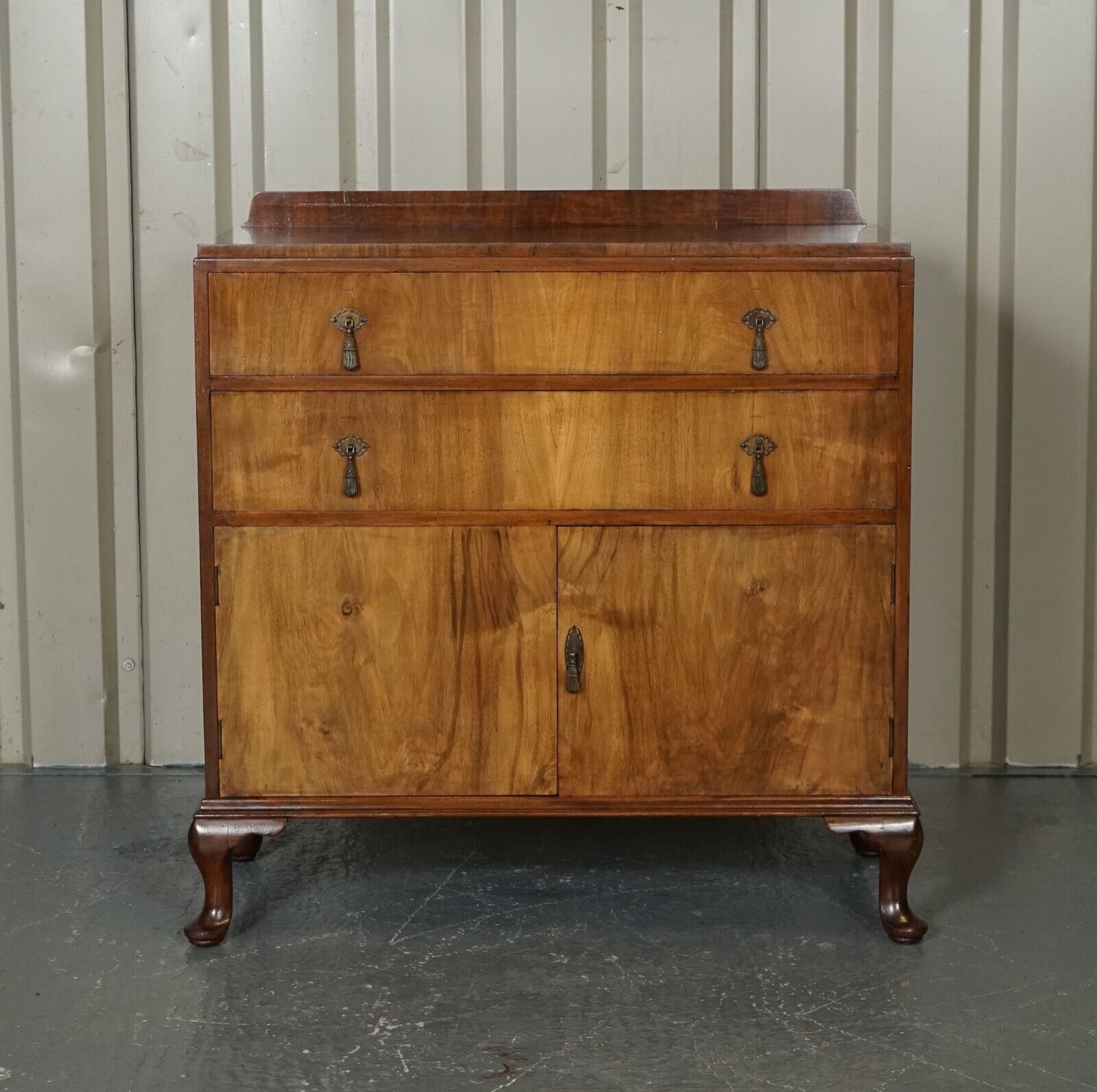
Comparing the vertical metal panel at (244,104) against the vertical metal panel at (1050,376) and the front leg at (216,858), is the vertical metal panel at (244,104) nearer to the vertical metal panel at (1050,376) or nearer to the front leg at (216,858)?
the front leg at (216,858)

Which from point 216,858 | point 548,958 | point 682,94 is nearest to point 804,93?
point 682,94

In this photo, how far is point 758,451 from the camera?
2.34 m

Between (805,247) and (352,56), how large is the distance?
1.55m

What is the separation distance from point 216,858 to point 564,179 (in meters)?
1.90

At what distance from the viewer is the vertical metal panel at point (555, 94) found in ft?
10.7

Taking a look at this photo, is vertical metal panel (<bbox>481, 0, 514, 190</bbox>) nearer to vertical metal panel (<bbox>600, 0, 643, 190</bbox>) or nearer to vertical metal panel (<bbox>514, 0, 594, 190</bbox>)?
vertical metal panel (<bbox>514, 0, 594, 190</bbox>)

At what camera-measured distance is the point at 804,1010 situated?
2.17 metres

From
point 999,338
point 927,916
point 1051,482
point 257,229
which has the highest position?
point 257,229

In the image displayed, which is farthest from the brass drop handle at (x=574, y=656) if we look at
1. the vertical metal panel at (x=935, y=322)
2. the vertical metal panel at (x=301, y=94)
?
Result: the vertical metal panel at (x=301, y=94)

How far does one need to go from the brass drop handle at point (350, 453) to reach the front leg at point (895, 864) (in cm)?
110

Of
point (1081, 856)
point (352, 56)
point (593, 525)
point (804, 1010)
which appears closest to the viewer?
point (804, 1010)

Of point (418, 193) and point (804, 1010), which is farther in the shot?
point (418, 193)

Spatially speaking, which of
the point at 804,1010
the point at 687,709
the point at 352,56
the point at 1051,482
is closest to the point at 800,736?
the point at 687,709

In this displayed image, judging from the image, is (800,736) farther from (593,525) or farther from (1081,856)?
(1081,856)
